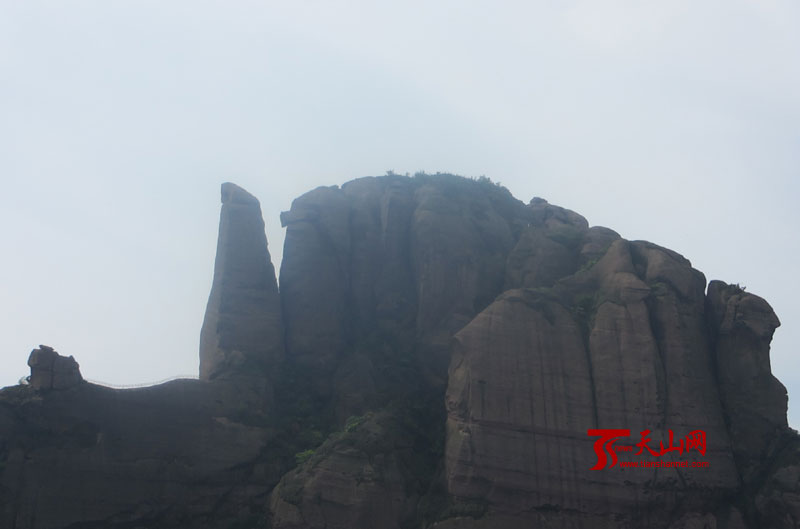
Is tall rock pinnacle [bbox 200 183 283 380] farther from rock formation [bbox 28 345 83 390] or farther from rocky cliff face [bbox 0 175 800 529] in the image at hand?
rock formation [bbox 28 345 83 390]

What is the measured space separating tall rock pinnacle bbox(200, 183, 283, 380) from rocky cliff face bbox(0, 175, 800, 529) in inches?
4.4

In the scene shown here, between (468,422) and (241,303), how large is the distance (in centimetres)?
1392

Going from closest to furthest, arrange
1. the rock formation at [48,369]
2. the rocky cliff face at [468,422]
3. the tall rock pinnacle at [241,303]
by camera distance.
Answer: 1. the rocky cliff face at [468,422]
2. the rock formation at [48,369]
3. the tall rock pinnacle at [241,303]

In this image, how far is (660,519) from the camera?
3366cm

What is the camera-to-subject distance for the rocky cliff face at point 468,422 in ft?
111

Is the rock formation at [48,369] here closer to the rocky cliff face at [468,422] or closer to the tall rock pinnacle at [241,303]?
the rocky cliff face at [468,422]

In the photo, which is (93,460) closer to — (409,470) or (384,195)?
(409,470)

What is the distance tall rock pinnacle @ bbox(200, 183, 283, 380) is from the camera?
1641 inches

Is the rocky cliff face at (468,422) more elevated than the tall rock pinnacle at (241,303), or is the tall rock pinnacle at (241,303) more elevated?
the tall rock pinnacle at (241,303)

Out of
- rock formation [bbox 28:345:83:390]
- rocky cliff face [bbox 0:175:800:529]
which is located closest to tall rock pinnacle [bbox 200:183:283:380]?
rocky cliff face [bbox 0:175:800:529]

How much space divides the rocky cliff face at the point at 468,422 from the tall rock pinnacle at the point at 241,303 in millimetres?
111

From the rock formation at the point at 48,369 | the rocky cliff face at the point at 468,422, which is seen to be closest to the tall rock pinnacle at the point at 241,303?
the rocky cliff face at the point at 468,422

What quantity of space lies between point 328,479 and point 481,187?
21.5 meters

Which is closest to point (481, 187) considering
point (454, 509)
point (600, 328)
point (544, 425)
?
point (600, 328)
